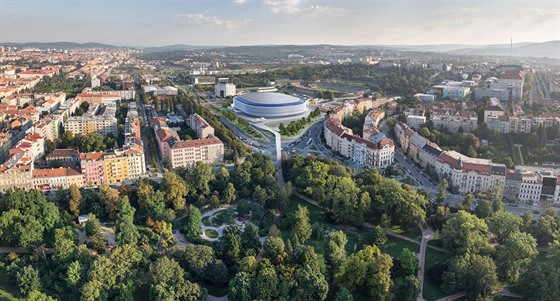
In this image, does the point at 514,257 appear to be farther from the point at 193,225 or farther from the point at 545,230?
the point at 193,225

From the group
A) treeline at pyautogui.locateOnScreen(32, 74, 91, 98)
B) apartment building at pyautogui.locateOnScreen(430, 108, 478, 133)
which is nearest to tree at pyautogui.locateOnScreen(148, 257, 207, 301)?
apartment building at pyautogui.locateOnScreen(430, 108, 478, 133)

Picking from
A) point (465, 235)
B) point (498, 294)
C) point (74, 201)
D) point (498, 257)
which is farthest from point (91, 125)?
point (498, 294)

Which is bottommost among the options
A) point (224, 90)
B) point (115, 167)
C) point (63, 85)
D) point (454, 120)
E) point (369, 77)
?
point (115, 167)

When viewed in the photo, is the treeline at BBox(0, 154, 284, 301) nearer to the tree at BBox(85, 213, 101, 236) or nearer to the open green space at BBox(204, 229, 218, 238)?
the tree at BBox(85, 213, 101, 236)

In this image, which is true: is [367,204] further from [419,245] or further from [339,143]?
[339,143]

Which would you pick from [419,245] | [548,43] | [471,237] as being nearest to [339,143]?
[419,245]

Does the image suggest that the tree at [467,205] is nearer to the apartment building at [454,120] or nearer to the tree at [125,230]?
the apartment building at [454,120]
